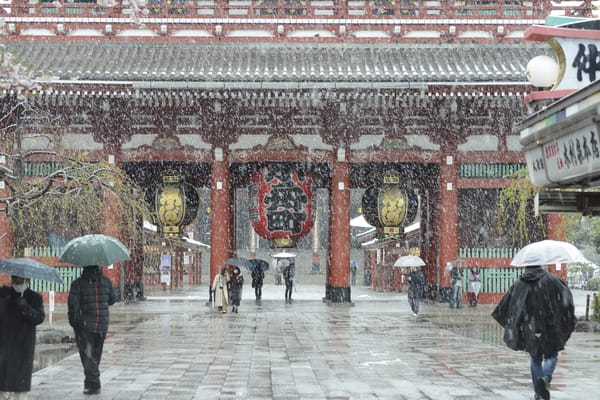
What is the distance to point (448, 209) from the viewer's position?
26875 mm

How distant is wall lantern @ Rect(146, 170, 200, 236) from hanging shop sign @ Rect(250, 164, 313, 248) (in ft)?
6.74

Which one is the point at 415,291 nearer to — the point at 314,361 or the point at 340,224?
the point at 340,224

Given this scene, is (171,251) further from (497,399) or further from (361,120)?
(497,399)

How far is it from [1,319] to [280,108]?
1829cm

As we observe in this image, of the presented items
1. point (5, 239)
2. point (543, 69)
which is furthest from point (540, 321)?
point (5, 239)

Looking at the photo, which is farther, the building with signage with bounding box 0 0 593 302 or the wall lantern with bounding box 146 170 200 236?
the wall lantern with bounding box 146 170 200 236

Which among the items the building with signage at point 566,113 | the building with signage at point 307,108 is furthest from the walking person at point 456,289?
the building with signage at point 566,113

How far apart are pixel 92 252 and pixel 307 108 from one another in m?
16.1

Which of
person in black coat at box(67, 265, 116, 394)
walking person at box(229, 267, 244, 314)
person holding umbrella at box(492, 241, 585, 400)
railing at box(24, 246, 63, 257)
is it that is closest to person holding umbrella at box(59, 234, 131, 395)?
person in black coat at box(67, 265, 116, 394)

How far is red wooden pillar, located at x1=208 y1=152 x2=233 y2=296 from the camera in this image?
2656 centimetres

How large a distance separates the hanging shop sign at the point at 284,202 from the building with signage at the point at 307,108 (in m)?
0.04

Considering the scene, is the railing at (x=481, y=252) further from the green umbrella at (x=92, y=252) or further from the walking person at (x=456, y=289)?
the green umbrella at (x=92, y=252)

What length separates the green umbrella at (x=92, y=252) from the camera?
11234 millimetres

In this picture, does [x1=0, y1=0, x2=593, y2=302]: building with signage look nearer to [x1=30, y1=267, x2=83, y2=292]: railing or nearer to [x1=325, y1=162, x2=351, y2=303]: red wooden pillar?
[x1=325, y1=162, x2=351, y2=303]: red wooden pillar
